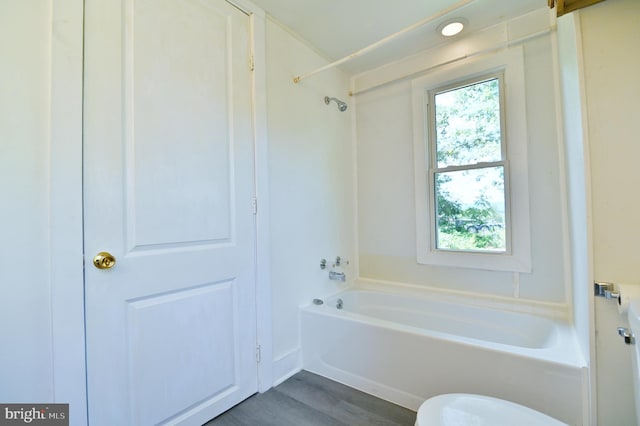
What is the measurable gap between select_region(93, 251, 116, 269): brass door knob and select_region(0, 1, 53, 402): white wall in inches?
5.6

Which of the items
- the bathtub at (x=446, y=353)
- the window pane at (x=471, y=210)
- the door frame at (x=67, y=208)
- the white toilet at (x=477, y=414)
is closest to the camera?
the white toilet at (x=477, y=414)

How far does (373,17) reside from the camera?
76.8 inches

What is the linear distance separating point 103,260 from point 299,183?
1321 mm

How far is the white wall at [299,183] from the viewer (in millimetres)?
1943

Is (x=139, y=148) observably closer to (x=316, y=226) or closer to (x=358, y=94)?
(x=316, y=226)

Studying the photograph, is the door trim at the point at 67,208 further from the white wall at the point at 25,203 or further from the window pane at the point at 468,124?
the window pane at the point at 468,124

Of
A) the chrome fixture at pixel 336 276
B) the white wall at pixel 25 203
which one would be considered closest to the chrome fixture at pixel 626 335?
the chrome fixture at pixel 336 276

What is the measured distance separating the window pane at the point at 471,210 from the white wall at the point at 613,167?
977mm

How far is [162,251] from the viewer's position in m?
1.36

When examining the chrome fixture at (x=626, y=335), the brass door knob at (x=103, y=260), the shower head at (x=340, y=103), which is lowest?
the chrome fixture at (x=626, y=335)

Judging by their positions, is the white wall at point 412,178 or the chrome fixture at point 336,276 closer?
the white wall at point 412,178

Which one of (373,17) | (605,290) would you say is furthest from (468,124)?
(605,290)

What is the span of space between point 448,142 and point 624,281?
150 centimetres

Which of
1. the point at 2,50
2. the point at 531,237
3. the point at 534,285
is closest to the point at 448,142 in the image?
the point at 531,237
